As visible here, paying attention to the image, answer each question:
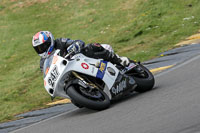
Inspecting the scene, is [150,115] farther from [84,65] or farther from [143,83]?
[143,83]

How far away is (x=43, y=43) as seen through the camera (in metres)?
7.04

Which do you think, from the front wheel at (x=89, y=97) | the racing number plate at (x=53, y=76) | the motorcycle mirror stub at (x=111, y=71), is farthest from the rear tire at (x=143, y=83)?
the racing number plate at (x=53, y=76)

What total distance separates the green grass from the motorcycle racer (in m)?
2.18

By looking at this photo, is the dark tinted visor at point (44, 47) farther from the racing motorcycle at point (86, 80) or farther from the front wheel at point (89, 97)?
the front wheel at point (89, 97)

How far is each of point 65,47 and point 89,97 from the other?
133 centimetres

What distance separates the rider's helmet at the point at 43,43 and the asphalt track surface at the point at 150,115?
3.89 ft

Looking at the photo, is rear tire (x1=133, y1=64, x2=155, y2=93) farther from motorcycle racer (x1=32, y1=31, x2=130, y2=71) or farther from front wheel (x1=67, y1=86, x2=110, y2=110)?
front wheel (x1=67, y1=86, x2=110, y2=110)

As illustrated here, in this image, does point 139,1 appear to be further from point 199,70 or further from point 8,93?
point 199,70

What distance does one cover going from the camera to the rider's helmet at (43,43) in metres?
7.02

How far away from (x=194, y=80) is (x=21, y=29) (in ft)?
63.7

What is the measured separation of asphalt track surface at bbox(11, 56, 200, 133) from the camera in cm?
463

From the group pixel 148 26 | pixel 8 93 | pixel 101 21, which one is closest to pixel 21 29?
pixel 101 21

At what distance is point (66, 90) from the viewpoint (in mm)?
6383

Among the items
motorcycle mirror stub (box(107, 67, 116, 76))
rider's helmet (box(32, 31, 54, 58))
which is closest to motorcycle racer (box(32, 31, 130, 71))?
rider's helmet (box(32, 31, 54, 58))
